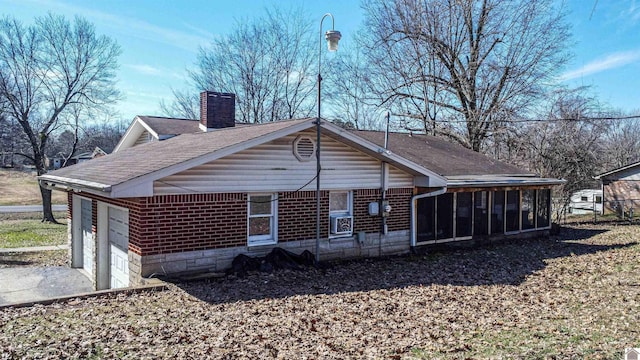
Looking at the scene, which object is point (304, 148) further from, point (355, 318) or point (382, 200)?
point (355, 318)

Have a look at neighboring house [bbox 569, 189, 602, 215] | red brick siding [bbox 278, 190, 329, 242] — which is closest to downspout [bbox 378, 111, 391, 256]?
red brick siding [bbox 278, 190, 329, 242]

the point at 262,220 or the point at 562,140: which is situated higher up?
the point at 562,140

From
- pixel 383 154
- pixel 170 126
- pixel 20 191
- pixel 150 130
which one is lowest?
pixel 20 191

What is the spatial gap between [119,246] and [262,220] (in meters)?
3.14

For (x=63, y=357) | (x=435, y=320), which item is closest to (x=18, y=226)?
(x=63, y=357)

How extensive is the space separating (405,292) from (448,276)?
1917 millimetres

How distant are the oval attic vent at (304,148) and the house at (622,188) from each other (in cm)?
2283

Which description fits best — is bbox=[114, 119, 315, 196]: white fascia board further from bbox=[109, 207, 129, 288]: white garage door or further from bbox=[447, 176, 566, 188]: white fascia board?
bbox=[447, 176, 566, 188]: white fascia board

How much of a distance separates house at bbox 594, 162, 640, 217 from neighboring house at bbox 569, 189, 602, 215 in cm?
180

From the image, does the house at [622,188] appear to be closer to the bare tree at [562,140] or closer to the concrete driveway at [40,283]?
the bare tree at [562,140]

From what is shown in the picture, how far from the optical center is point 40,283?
10758 millimetres

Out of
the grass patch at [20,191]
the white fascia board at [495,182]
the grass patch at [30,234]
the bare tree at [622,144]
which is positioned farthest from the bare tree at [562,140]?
the grass patch at [20,191]

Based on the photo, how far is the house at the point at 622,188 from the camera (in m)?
26.2

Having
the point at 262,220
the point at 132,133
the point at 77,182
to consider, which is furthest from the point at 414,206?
the point at 132,133
